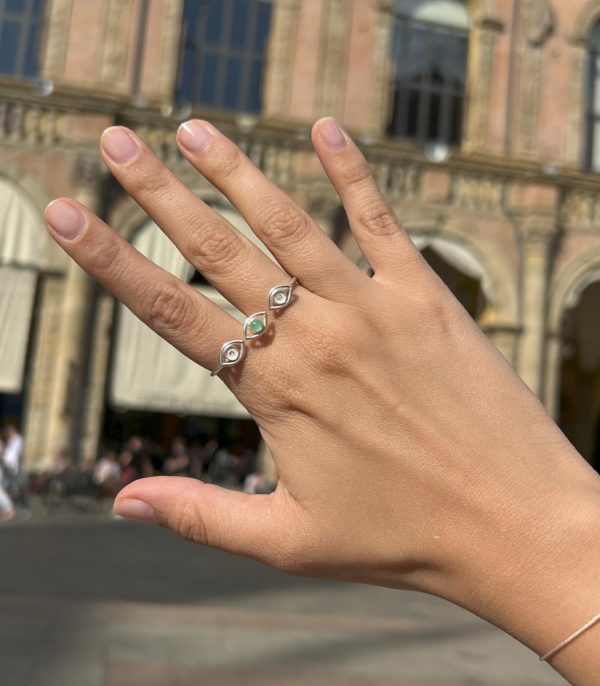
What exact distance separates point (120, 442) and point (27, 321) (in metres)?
8.11

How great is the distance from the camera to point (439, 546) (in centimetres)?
142

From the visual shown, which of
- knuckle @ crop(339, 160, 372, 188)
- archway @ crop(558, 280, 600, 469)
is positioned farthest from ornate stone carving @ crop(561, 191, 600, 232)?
knuckle @ crop(339, 160, 372, 188)

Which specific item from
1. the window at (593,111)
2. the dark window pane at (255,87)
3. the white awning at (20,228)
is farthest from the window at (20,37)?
the window at (593,111)

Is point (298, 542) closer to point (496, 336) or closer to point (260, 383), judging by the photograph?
point (260, 383)

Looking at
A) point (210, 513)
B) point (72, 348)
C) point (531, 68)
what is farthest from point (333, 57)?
point (210, 513)

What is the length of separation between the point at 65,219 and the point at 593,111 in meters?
19.6

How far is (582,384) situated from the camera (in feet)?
75.0

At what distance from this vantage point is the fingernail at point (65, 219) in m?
1.48

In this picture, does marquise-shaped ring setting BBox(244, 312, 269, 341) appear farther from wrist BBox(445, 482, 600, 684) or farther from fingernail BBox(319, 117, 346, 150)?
wrist BBox(445, 482, 600, 684)

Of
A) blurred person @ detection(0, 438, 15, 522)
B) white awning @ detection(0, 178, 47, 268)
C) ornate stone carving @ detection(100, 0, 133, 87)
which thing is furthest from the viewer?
ornate stone carving @ detection(100, 0, 133, 87)

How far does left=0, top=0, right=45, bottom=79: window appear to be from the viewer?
15820mm

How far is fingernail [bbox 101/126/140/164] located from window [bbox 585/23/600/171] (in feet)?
62.3

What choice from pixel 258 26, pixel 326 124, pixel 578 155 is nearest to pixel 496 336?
pixel 578 155

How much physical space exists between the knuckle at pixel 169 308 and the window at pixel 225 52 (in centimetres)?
1610
